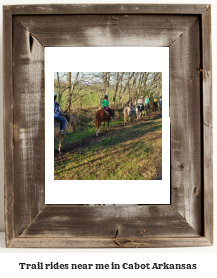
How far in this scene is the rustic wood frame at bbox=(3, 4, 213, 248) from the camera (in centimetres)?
77

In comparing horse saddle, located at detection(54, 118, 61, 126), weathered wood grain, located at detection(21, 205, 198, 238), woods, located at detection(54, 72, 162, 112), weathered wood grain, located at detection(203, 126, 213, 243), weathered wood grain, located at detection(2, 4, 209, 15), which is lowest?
weathered wood grain, located at detection(21, 205, 198, 238)

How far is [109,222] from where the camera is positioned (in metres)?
0.77

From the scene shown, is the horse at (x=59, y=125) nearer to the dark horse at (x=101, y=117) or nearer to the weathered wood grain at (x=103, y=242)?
the dark horse at (x=101, y=117)

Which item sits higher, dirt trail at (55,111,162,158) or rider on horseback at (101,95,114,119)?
rider on horseback at (101,95,114,119)

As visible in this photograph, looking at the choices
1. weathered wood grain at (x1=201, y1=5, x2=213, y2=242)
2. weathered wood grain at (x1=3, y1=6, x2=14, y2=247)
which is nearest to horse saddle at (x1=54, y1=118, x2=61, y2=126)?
weathered wood grain at (x1=3, y1=6, x2=14, y2=247)

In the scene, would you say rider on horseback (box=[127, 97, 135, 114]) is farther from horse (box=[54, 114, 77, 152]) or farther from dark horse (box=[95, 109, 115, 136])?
horse (box=[54, 114, 77, 152])

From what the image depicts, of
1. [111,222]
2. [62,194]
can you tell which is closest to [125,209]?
[111,222]

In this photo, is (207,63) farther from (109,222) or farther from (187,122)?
(109,222)

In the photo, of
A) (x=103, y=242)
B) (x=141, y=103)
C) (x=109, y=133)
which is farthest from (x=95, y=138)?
(x=103, y=242)

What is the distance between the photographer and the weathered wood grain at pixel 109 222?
769mm

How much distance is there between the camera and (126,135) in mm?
805

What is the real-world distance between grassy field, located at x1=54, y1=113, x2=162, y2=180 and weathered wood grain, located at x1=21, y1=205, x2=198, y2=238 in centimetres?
8

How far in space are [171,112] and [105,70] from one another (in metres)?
0.20

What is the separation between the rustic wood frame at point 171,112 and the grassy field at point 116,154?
0.17 ft
